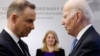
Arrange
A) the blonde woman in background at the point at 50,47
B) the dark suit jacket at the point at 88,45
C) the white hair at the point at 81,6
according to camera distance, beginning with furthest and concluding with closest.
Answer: the blonde woman in background at the point at 50,47 → the white hair at the point at 81,6 → the dark suit jacket at the point at 88,45

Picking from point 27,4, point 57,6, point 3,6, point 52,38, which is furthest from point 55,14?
point 27,4

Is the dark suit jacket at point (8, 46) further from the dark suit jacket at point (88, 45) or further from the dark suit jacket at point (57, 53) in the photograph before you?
the dark suit jacket at point (57, 53)

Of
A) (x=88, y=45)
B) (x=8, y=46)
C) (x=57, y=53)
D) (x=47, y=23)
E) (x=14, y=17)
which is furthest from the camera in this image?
(x=47, y=23)

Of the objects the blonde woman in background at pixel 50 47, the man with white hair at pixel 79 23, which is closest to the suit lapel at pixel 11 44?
the man with white hair at pixel 79 23

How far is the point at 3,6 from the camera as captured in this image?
5336 mm

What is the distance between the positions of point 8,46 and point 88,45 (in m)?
0.54

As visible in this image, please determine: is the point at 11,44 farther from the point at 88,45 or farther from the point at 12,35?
the point at 88,45

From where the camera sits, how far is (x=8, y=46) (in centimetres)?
171

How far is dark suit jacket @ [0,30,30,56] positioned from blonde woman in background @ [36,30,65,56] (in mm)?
2996

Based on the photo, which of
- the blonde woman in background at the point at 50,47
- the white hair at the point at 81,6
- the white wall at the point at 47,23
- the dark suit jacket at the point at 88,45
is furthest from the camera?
the white wall at the point at 47,23

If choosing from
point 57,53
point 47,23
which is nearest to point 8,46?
point 57,53

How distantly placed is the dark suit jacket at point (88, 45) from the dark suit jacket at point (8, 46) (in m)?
0.40

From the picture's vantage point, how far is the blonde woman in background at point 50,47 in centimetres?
479

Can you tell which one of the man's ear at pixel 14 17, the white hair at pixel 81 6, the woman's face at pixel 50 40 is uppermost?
the white hair at pixel 81 6
